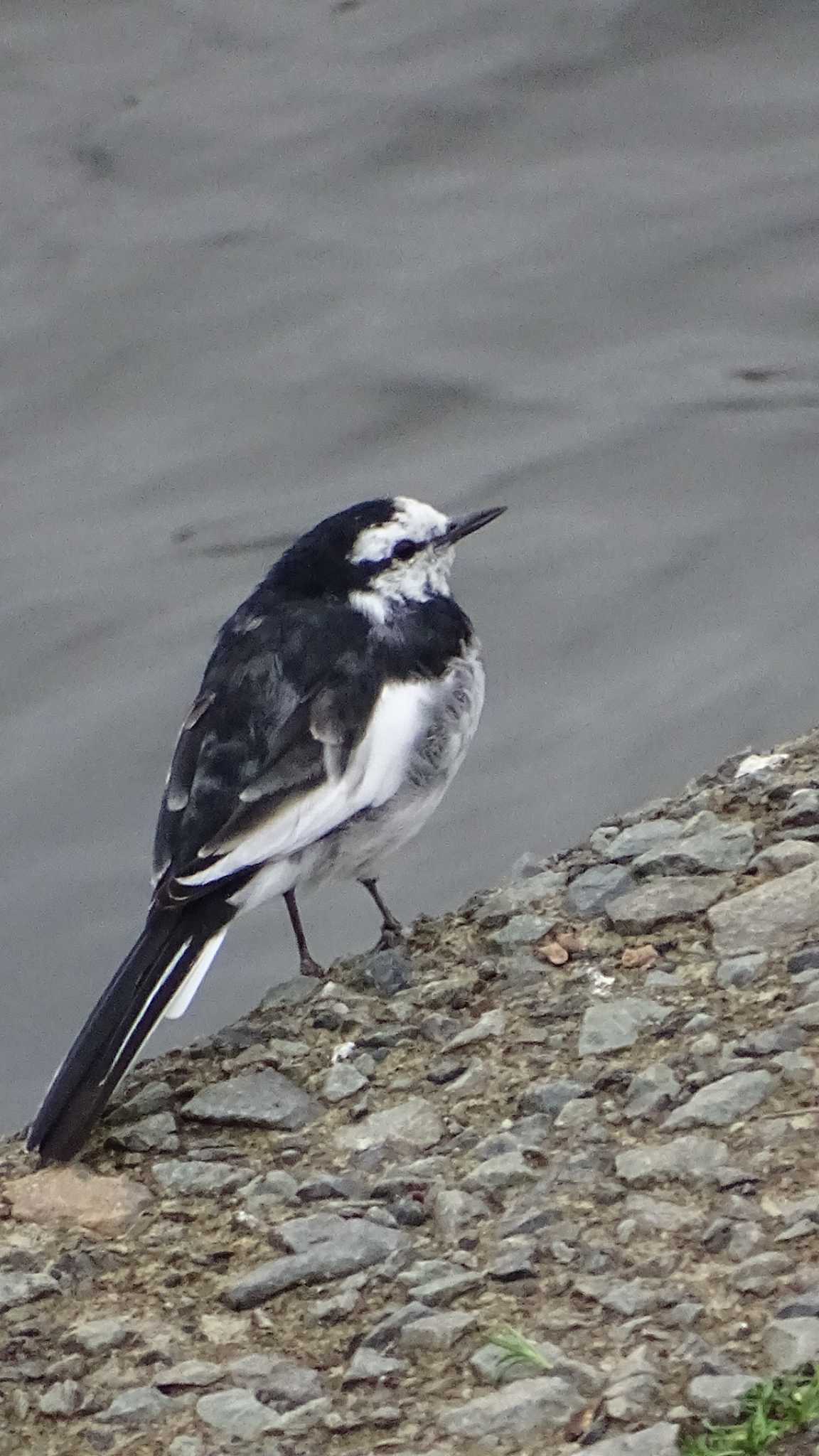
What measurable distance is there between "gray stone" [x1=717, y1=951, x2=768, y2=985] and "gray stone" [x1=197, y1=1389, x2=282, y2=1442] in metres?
1.58

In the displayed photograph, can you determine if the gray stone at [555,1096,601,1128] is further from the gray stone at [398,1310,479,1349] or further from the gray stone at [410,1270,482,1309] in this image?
the gray stone at [398,1310,479,1349]

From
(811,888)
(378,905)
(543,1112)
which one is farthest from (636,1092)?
(378,905)

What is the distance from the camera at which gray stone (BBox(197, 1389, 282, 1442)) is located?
3818mm

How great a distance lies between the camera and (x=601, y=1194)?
4301 millimetres

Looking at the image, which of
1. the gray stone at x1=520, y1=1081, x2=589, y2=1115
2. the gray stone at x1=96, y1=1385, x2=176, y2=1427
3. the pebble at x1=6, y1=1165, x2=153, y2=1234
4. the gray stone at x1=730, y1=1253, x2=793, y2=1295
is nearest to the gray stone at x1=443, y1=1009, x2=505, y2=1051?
the gray stone at x1=520, y1=1081, x2=589, y2=1115

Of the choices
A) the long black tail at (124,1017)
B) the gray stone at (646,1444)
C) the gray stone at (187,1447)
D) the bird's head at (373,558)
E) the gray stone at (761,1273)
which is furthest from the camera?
the bird's head at (373,558)

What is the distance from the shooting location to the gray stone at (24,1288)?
4324 mm

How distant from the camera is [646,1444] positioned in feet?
11.5

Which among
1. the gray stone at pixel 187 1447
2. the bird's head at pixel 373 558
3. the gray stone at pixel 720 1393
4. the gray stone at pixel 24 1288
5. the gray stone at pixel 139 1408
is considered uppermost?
the bird's head at pixel 373 558

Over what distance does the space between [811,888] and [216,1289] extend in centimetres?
172

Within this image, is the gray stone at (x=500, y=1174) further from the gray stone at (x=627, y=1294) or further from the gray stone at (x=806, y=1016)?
the gray stone at (x=806, y=1016)

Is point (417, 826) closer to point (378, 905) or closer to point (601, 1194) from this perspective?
point (378, 905)

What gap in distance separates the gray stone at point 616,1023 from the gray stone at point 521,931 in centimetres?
48

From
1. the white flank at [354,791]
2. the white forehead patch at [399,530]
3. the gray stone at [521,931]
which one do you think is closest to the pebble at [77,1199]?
the white flank at [354,791]
